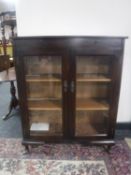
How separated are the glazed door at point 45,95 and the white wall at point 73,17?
45 cm

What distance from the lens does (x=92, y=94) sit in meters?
2.18

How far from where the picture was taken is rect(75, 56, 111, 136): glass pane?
77.6 inches

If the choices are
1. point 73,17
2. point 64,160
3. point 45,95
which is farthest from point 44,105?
point 73,17

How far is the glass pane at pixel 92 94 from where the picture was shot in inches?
77.6

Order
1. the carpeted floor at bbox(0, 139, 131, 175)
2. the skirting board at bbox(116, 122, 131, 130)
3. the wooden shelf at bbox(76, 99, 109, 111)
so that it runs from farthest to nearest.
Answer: the skirting board at bbox(116, 122, 131, 130) < the wooden shelf at bbox(76, 99, 109, 111) < the carpeted floor at bbox(0, 139, 131, 175)

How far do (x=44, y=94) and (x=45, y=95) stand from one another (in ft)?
0.06

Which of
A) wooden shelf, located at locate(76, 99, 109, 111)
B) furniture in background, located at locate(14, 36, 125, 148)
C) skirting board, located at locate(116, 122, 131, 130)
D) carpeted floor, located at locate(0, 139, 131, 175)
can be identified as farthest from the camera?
skirting board, located at locate(116, 122, 131, 130)

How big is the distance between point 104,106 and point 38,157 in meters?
0.95

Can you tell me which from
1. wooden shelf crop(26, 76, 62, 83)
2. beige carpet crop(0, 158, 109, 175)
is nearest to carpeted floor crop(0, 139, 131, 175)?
beige carpet crop(0, 158, 109, 175)

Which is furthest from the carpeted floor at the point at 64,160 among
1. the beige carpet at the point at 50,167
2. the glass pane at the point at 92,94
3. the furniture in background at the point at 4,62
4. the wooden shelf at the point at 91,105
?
the furniture in background at the point at 4,62

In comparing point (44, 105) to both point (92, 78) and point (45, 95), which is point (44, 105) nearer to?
point (45, 95)

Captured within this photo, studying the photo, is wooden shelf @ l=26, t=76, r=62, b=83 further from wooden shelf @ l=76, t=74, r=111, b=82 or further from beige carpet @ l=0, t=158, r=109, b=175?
beige carpet @ l=0, t=158, r=109, b=175

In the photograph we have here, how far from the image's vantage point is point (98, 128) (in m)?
2.21

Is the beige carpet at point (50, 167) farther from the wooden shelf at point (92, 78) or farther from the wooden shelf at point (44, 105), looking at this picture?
the wooden shelf at point (92, 78)
